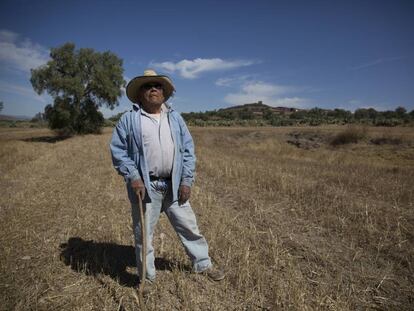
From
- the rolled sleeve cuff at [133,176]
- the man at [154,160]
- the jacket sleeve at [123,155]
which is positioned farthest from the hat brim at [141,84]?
the rolled sleeve cuff at [133,176]

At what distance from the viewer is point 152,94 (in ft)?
11.6

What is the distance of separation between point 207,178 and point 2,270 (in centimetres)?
685

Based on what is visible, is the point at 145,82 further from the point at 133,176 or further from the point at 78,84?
the point at 78,84

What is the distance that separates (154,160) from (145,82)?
0.90 m

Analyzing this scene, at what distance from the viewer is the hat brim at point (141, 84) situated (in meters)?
3.53

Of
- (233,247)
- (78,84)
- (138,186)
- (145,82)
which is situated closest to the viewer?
(138,186)

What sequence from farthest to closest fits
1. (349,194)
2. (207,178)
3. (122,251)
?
(207,178), (349,194), (122,251)

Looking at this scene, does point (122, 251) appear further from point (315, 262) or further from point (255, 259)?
point (315, 262)

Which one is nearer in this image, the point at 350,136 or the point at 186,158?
the point at 186,158

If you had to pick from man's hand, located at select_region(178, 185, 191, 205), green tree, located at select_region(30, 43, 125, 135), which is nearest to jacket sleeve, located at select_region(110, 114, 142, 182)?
man's hand, located at select_region(178, 185, 191, 205)

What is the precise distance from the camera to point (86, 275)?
4.00m

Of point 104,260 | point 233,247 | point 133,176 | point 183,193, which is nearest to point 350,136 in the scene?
point 233,247

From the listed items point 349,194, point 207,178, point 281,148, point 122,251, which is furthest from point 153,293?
point 281,148

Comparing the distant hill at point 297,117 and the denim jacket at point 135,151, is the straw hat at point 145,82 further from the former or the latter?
the distant hill at point 297,117
